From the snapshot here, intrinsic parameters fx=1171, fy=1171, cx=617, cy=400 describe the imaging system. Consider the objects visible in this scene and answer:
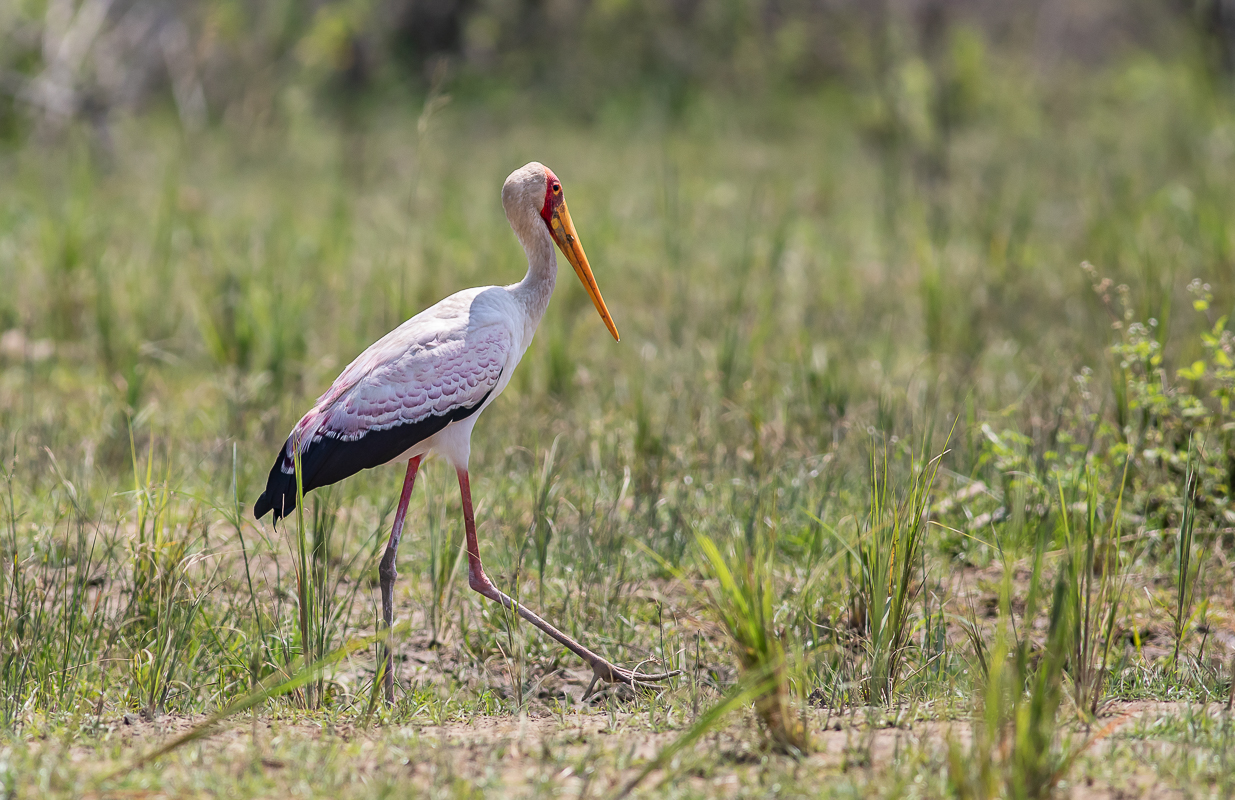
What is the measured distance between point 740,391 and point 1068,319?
7.23 feet

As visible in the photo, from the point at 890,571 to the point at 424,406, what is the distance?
1393 mm

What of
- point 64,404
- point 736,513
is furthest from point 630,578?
point 64,404

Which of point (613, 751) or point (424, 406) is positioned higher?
point (424, 406)

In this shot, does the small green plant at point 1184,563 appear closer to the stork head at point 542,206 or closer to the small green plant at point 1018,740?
the small green plant at point 1018,740

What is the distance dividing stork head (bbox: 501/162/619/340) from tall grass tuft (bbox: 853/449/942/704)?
3.49 feet

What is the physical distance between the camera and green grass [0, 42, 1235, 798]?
2521 mm

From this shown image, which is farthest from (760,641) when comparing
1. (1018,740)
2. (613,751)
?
(1018,740)

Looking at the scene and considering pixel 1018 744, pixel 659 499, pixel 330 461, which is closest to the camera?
pixel 1018 744

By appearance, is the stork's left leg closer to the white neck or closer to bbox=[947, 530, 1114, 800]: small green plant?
the white neck

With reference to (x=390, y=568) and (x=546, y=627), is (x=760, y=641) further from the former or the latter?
(x=390, y=568)

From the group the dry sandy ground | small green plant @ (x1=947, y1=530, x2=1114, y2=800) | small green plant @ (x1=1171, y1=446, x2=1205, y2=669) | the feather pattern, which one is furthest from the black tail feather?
small green plant @ (x1=1171, y1=446, x2=1205, y2=669)

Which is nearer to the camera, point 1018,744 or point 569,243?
point 1018,744

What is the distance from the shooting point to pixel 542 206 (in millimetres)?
3756

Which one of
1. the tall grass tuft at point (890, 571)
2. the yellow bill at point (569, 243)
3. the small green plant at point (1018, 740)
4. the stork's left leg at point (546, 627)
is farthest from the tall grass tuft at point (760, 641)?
the yellow bill at point (569, 243)
